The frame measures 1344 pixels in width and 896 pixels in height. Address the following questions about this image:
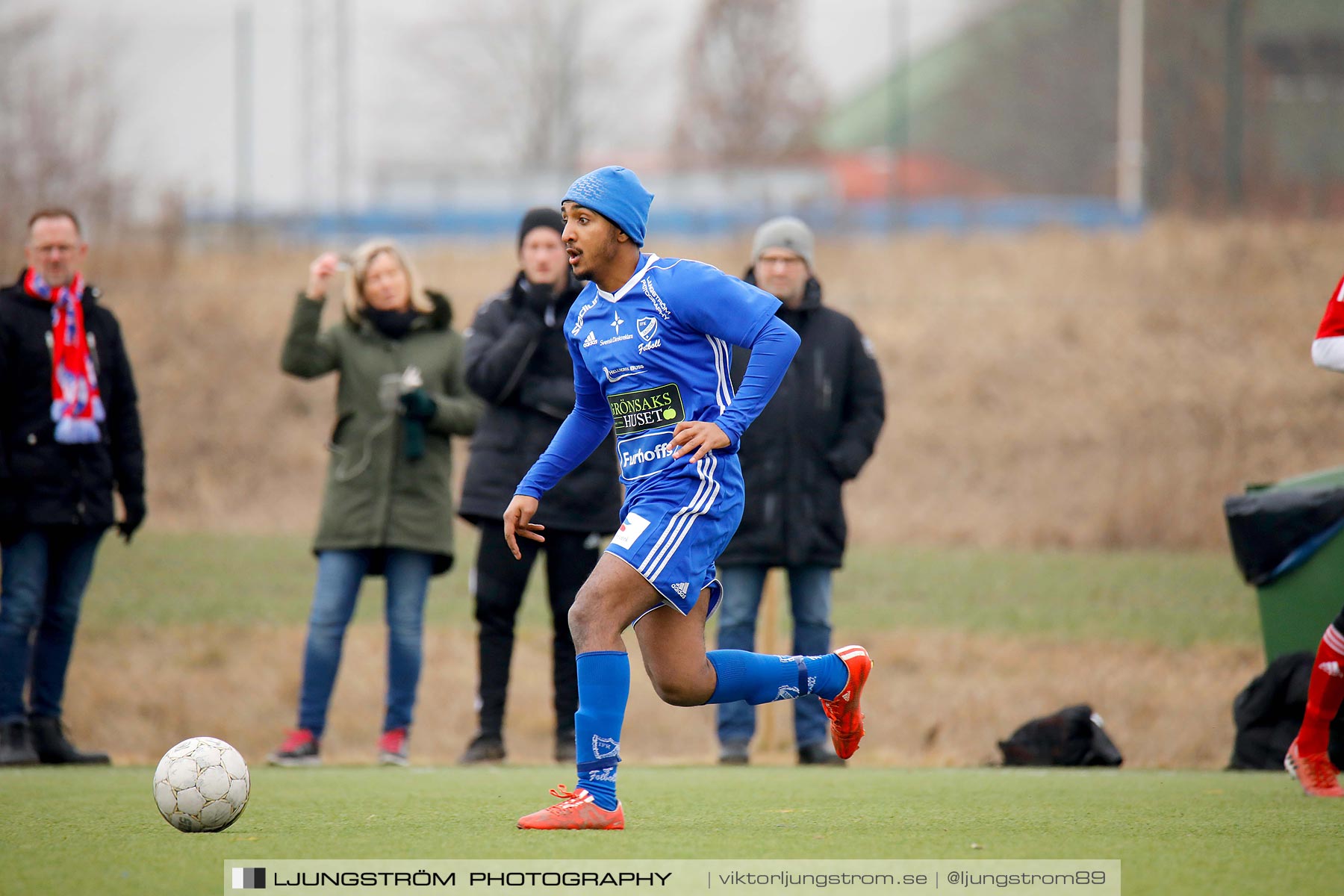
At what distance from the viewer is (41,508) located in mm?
6961

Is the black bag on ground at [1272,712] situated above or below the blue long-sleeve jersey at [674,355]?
below

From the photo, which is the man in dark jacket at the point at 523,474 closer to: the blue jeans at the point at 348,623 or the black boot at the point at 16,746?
the blue jeans at the point at 348,623

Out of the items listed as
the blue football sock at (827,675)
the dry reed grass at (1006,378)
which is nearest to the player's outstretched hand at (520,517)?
the blue football sock at (827,675)

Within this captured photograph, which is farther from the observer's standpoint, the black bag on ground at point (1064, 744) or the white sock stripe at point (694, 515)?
the black bag on ground at point (1064, 744)

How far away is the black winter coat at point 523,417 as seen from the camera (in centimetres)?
729

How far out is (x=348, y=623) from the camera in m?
7.41

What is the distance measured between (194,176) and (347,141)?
2856mm

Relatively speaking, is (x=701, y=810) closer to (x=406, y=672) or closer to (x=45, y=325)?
(x=406, y=672)

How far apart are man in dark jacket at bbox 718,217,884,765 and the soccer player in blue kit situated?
2653 millimetres

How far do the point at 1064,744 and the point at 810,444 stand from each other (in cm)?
190

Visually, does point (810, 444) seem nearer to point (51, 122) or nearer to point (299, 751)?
point (299, 751)

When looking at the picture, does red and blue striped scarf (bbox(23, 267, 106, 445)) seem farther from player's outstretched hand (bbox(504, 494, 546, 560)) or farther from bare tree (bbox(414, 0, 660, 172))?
bare tree (bbox(414, 0, 660, 172))

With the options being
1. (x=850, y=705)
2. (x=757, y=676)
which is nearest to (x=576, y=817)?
(x=757, y=676)

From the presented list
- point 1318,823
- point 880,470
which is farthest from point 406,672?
point 880,470
